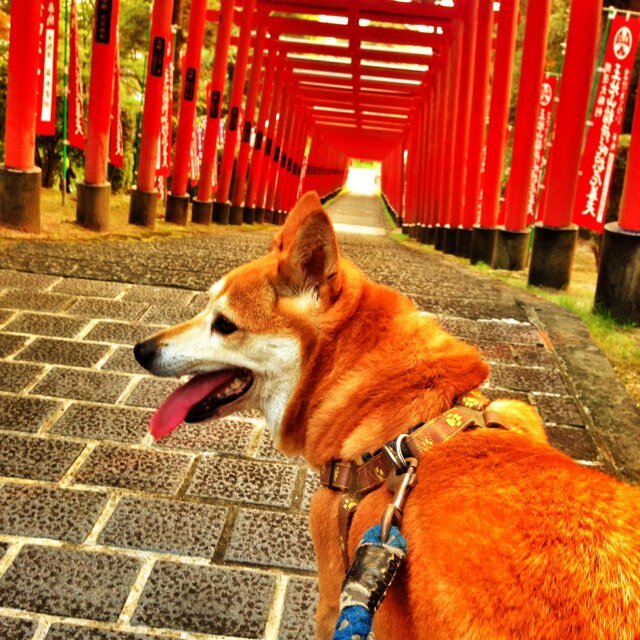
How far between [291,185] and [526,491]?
37115mm

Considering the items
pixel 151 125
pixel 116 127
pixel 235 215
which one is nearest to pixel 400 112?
pixel 235 215

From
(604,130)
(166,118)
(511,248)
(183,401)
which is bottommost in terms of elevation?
(183,401)

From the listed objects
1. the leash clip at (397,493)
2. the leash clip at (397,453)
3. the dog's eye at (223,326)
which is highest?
the dog's eye at (223,326)

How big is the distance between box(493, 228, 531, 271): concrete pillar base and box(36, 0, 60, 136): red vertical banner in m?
6.70

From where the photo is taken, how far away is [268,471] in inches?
139

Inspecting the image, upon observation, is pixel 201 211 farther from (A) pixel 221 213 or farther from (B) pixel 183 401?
(B) pixel 183 401

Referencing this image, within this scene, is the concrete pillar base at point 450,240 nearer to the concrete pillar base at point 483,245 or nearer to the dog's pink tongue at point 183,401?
the concrete pillar base at point 483,245

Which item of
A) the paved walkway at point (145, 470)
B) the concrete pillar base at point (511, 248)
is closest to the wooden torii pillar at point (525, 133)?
the concrete pillar base at point (511, 248)

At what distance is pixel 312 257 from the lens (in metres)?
2.32

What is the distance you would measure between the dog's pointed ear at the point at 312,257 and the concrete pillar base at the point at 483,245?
1054cm

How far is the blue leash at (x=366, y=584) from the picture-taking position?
151 cm

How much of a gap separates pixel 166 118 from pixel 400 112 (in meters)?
27.5

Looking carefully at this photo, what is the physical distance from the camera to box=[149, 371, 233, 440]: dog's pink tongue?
2.53 meters

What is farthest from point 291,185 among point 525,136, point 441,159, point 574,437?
point 574,437
